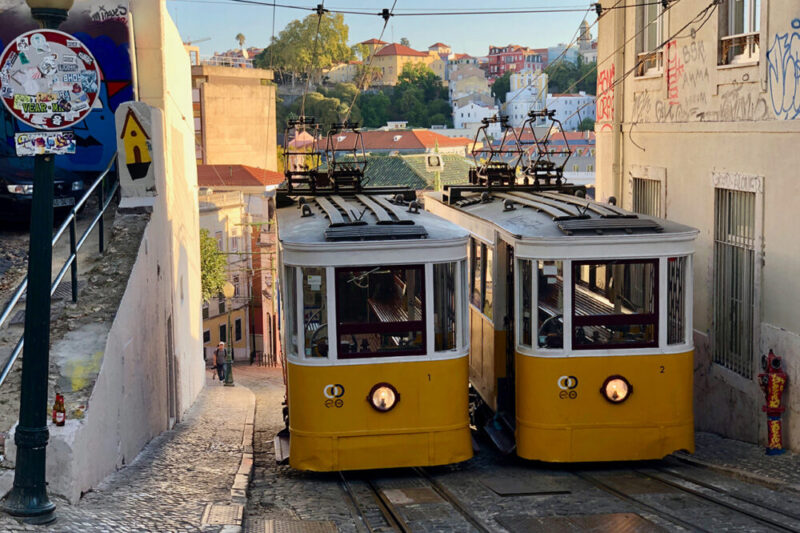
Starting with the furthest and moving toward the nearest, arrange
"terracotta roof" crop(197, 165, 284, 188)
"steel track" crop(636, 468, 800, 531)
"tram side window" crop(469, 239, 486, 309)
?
"terracotta roof" crop(197, 165, 284, 188) → "tram side window" crop(469, 239, 486, 309) → "steel track" crop(636, 468, 800, 531)

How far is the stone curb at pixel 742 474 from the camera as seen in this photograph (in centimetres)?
940

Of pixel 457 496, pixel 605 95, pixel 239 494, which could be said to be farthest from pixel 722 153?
pixel 239 494

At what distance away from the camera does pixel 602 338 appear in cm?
1006

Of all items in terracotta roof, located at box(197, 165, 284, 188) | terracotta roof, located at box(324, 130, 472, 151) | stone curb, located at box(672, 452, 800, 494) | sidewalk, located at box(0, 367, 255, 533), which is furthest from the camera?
terracotta roof, located at box(324, 130, 472, 151)

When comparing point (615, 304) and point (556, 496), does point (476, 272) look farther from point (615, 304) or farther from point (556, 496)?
point (556, 496)

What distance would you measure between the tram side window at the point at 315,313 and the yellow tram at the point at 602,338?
182cm

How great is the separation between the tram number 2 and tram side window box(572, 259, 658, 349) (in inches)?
84.3

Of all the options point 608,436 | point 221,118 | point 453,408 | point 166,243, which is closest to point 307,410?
point 453,408

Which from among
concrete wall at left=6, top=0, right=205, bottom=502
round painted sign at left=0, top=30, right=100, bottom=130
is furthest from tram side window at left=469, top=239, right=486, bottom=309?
round painted sign at left=0, top=30, right=100, bottom=130

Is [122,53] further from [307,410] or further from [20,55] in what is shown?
[20,55]

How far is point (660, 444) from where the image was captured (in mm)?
Result: 10125

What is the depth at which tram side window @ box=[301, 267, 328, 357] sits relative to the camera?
9641 millimetres

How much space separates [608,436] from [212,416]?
23.9 ft

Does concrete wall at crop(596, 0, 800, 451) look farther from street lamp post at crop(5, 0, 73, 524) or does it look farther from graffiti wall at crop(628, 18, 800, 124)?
street lamp post at crop(5, 0, 73, 524)
